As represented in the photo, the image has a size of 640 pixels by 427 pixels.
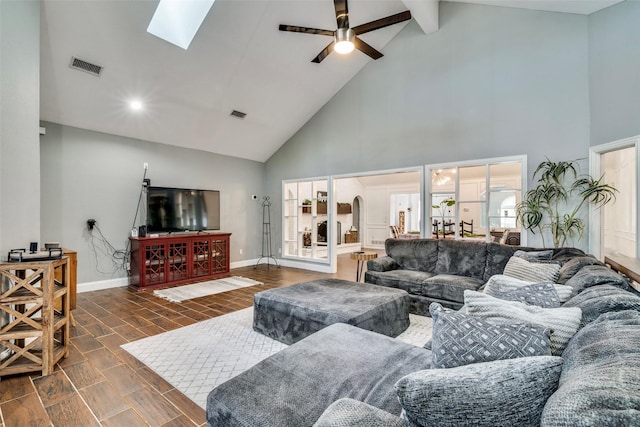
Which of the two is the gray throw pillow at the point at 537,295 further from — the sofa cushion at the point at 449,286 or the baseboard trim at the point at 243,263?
the baseboard trim at the point at 243,263

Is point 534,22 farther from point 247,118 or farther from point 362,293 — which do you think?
point 247,118

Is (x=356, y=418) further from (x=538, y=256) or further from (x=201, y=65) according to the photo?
(x=201, y=65)

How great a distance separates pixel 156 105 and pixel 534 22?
19.3 ft

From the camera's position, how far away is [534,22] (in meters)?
4.18

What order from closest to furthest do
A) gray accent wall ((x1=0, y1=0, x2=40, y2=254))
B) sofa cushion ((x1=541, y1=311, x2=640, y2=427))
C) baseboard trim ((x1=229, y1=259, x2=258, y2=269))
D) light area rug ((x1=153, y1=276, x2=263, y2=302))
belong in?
1. sofa cushion ((x1=541, y1=311, x2=640, y2=427))
2. gray accent wall ((x1=0, y1=0, x2=40, y2=254))
3. light area rug ((x1=153, y1=276, x2=263, y2=302))
4. baseboard trim ((x1=229, y1=259, x2=258, y2=269))

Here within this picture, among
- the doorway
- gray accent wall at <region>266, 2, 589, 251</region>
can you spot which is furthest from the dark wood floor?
the doorway

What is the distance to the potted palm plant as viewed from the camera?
12.6ft

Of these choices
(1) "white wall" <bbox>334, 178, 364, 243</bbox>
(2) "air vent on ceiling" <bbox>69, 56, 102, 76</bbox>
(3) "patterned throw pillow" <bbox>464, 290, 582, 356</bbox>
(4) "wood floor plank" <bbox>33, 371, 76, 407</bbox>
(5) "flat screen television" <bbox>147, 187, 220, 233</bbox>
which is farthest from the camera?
(1) "white wall" <bbox>334, 178, 364, 243</bbox>

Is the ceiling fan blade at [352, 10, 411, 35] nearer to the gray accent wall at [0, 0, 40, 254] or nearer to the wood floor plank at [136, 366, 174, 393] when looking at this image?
the gray accent wall at [0, 0, 40, 254]

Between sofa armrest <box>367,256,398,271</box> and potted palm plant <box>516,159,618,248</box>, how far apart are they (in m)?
1.97

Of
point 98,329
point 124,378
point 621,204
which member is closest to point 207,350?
point 124,378

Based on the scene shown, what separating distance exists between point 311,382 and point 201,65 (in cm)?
476

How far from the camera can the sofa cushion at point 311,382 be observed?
121 centimetres

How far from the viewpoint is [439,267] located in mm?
4117
